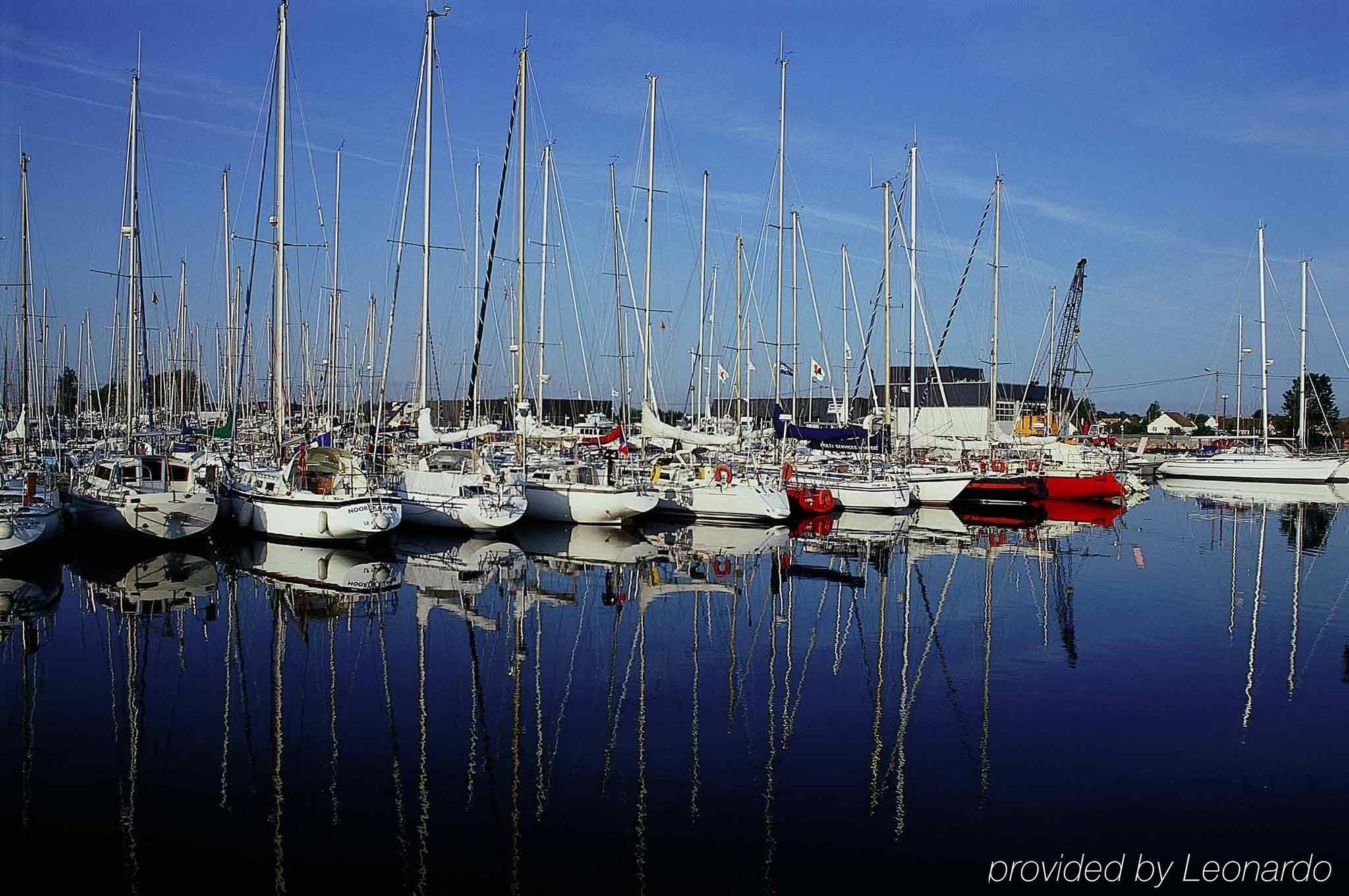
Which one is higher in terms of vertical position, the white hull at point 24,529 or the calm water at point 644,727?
the white hull at point 24,529

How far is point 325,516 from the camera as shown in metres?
27.1

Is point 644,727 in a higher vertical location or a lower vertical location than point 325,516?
lower

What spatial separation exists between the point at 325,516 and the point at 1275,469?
56.7 meters

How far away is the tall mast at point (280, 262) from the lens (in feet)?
91.5

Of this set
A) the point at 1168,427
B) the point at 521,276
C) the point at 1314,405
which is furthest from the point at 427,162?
the point at 1168,427

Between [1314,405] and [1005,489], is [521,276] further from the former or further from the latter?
[1314,405]

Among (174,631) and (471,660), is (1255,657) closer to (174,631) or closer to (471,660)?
(471,660)

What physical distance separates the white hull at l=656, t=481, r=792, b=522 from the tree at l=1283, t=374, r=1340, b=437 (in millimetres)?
80038

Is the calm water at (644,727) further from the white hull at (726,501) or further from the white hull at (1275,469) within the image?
the white hull at (1275,469)

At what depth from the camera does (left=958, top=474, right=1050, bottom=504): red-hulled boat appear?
44.0 metres

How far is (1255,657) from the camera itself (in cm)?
1620

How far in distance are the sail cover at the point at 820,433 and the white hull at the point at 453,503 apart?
15247 mm

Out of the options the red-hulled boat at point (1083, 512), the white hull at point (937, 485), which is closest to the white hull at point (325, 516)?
the white hull at point (937, 485)

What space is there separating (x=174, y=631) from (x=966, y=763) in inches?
497
